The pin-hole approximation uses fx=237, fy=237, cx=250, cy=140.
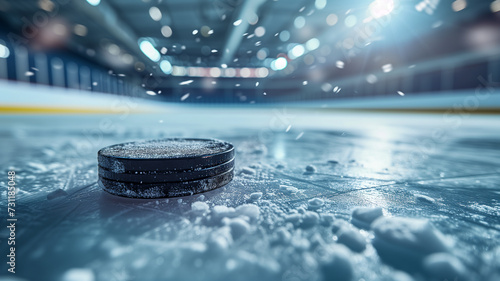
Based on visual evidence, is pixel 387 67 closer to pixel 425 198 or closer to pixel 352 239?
pixel 425 198

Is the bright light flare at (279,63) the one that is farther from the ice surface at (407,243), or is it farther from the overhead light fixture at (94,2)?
the ice surface at (407,243)

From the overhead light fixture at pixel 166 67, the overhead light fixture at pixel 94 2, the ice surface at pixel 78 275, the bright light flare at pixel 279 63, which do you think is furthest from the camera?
the bright light flare at pixel 279 63

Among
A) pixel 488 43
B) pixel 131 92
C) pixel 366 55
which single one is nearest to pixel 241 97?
pixel 131 92

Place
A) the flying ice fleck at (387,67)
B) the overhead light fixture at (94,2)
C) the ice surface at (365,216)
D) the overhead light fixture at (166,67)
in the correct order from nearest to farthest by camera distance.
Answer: the ice surface at (365,216) < the overhead light fixture at (94,2) < the flying ice fleck at (387,67) < the overhead light fixture at (166,67)

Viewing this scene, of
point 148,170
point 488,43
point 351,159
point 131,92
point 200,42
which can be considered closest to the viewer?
point 148,170

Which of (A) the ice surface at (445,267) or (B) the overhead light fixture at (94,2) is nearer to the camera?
(A) the ice surface at (445,267)

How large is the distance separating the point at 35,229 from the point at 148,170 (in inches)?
14.9

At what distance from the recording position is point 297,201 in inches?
39.0

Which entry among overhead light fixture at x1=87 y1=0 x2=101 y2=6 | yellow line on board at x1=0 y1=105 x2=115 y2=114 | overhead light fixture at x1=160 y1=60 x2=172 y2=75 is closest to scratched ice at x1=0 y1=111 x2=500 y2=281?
overhead light fixture at x1=87 y1=0 x2=101 y2=6

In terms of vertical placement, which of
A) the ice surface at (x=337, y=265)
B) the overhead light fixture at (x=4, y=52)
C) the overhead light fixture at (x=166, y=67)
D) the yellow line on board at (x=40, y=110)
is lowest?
the ice surface at (x=337, y=265)

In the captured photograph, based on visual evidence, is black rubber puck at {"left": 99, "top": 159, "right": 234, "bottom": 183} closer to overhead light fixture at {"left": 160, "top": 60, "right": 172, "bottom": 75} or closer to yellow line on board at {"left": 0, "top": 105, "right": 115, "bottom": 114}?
yellow line on board at {"left": 0, "top": 105, "right": 115, "bottom": 114}

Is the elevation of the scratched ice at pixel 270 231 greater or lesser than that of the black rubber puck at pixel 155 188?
lesser

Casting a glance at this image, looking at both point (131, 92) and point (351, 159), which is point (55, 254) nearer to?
point (351, 159)

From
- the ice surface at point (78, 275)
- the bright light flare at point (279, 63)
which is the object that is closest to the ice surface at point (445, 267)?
the ice surface at point (78, 275)
